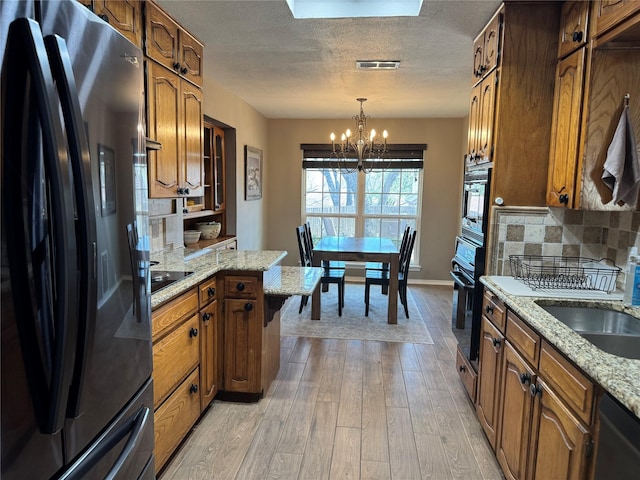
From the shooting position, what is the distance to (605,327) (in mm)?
1832

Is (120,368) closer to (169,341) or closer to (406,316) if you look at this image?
(169,341)

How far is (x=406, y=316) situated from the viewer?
4543 millimetres

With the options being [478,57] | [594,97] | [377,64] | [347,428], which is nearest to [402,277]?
[377,64]

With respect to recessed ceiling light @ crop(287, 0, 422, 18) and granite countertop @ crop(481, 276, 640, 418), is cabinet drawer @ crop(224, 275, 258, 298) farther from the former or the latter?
recessed ceiling light @ crop(287, 0, 422, 18)

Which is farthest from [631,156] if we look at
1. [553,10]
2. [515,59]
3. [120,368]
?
[120,368]

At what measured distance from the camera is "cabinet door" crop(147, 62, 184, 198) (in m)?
2.22

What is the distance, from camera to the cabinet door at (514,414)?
1684 millimetres

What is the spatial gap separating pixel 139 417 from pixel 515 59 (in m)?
2.48

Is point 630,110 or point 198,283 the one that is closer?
point 630,110

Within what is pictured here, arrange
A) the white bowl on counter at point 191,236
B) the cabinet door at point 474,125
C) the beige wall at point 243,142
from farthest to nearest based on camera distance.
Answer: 1. the beige wall at point 243,142
2. the white bowl on counter at point 191,236
3. the cabinet door at point 474,125

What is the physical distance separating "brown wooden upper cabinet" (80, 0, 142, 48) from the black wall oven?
81.7 inches

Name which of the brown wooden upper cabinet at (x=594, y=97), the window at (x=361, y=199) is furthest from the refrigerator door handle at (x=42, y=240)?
the window at (x=361, y=199)

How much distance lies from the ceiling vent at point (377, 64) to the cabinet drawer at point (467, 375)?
229 centimetres

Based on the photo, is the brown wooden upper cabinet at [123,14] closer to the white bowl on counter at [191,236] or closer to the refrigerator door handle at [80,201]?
the refrigerator door handle at [80,201]
